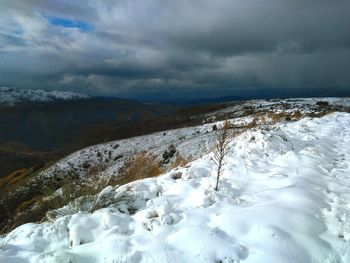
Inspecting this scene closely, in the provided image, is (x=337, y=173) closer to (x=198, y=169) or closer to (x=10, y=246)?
(x=198, y=169)

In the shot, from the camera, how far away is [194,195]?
6648mm

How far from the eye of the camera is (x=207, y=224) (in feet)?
17.4

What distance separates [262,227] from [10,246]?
392cm

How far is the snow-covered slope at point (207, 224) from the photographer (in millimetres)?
4484

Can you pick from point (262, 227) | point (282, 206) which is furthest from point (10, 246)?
point (282, 206)

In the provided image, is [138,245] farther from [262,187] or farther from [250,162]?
[250,162]

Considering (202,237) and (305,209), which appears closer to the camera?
(202,237)

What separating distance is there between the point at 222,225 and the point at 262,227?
63 cm

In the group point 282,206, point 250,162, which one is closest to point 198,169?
point 250,162

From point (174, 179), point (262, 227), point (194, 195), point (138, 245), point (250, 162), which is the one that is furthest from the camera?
point (250, 162)

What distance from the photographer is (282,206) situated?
5.76 m

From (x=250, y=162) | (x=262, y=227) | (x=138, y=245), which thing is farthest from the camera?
(x=250, y=162)

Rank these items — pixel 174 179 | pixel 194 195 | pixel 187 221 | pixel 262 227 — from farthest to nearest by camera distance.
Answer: pixel 174 179 < pixel 194 195 < pixel 187 221 < pixel 262 227

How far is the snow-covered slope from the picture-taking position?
448 cm
